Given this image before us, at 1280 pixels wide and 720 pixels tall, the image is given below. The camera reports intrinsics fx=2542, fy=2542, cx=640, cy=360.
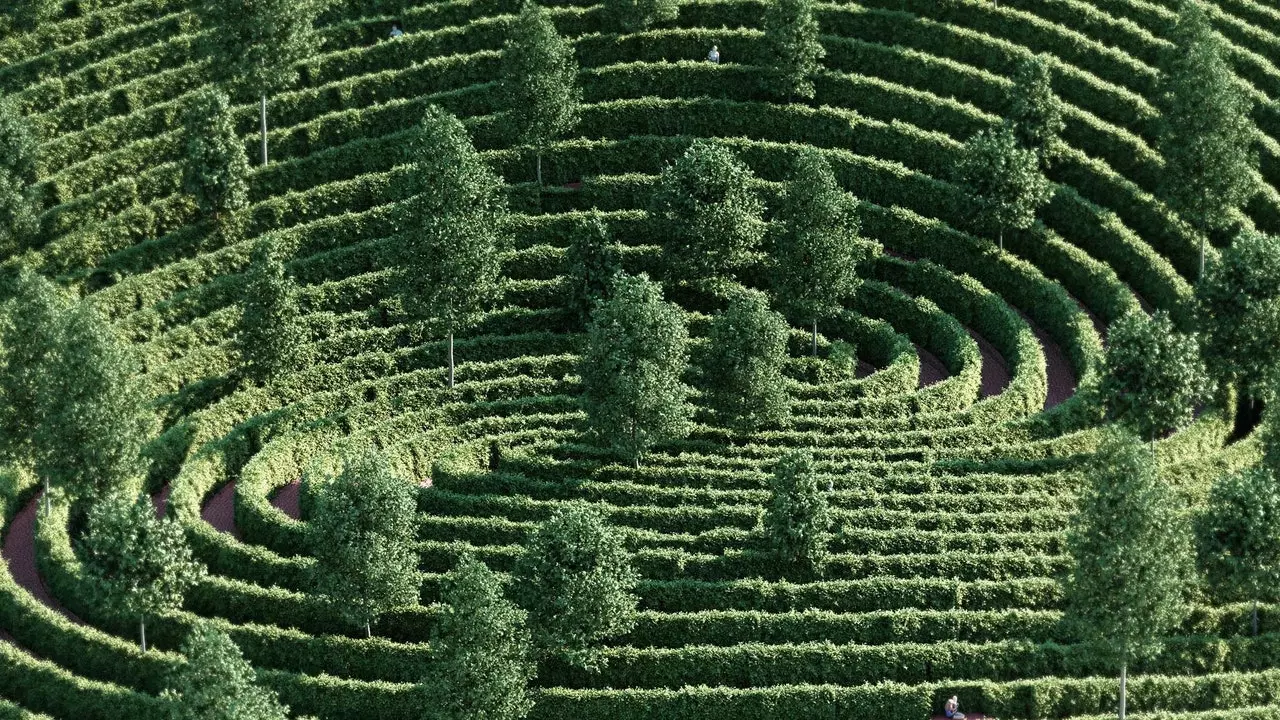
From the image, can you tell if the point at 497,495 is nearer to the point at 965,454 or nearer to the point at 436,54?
the point at 965,454

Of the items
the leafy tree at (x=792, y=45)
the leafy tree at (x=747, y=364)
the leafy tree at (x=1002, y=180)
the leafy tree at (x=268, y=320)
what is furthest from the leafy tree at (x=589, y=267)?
the leafy tree at (x=1002, y=180)

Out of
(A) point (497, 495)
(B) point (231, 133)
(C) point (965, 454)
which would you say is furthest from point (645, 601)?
(B) point (231, 133)

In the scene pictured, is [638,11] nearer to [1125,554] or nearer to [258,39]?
[258,39]

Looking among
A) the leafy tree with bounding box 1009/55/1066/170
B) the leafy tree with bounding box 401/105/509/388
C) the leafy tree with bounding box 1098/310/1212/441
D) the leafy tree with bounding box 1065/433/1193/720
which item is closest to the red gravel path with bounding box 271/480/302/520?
the leafy tree with bounding box 401/105/509/388

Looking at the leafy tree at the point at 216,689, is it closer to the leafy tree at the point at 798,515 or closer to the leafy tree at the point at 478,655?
the leafy tree at the point at 478,655

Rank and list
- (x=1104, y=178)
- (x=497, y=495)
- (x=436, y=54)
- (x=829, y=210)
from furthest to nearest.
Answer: (x=436, y=54), (x=1104, y=178), (x=829, y=210), (x=497, y=495)

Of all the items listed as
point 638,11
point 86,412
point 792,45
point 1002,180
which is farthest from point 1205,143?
point 86,412
